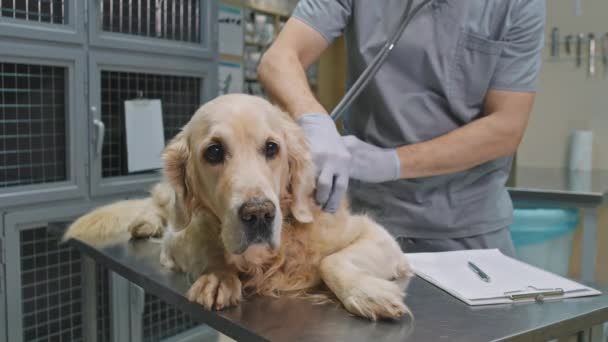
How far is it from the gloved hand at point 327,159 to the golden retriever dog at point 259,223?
24 mm

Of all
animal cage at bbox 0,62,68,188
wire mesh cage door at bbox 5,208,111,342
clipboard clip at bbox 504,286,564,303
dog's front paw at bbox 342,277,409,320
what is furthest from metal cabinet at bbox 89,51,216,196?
clipboard clip at bbox 504,286,564,303

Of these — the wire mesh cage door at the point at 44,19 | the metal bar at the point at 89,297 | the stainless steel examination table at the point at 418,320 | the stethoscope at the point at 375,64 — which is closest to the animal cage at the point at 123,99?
the wire mesh cage door at the point at 44,19

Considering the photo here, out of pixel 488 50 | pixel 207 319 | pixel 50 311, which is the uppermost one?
pixel 488 50

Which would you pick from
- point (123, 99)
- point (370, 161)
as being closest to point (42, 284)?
point (123, 99)

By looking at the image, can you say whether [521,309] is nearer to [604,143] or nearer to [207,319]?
[207,319]

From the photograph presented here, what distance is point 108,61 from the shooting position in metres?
2.24

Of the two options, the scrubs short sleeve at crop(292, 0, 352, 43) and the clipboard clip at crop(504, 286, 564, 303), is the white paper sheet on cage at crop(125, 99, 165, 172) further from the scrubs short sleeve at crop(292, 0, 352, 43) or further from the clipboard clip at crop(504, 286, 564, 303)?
the clipboard clip at crop(504, 286, 564, 303)

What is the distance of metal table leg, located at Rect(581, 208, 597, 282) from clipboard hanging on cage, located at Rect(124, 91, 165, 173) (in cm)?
181

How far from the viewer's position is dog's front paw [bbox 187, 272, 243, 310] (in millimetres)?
898

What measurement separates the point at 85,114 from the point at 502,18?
1541 millimetres

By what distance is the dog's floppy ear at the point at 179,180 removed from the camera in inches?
40.9

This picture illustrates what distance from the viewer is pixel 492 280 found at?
102cm

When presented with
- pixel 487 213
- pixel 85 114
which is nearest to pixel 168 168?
pixel 487 213

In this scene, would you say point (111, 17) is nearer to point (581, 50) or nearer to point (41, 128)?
point (41, 128)
